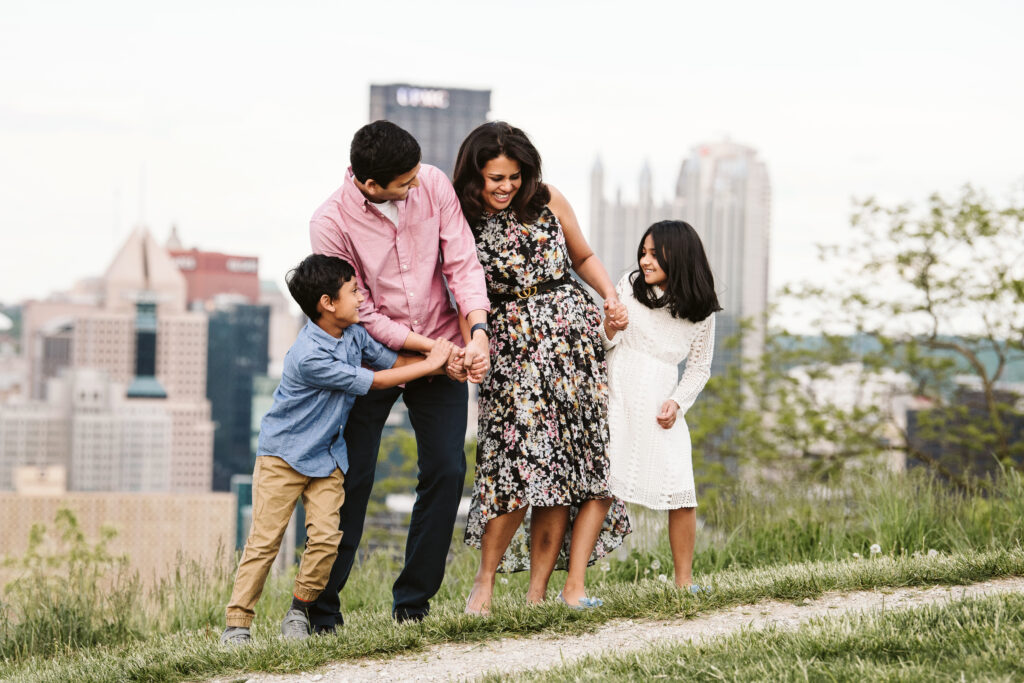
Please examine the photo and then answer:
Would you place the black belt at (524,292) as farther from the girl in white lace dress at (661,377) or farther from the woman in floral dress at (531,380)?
the girl in white lace dress at (661,377)

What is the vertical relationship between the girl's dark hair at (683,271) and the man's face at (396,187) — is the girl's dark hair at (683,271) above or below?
below

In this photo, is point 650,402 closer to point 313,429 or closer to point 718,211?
point 313,429

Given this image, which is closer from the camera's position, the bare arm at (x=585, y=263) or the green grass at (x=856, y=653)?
the green grass at (x=856, y=653)

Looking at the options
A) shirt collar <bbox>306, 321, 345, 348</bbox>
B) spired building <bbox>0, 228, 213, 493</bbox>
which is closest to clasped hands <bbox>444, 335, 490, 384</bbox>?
shirt collar <bbox>306, 321, 345, 348</bbox>

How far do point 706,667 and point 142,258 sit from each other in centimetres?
15719

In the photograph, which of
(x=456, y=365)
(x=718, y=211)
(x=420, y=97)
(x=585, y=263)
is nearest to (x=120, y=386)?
(x=420, y=97)

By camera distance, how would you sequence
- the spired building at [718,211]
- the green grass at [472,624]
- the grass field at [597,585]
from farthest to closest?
the spired building at [718,211] → the grass field at [597,585] → the green grass at [472,624]

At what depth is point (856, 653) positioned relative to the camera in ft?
9.21

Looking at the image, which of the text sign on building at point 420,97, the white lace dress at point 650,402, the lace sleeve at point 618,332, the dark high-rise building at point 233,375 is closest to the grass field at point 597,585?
the white lace dress at point 650,402

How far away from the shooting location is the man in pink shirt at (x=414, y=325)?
373cm

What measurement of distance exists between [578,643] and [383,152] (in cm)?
159

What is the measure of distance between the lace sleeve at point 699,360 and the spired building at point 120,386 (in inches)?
5030

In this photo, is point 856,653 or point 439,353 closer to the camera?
point 856,653

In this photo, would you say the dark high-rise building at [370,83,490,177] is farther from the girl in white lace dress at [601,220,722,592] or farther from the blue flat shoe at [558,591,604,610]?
the blue flat shoe at [558,591,604,610]
